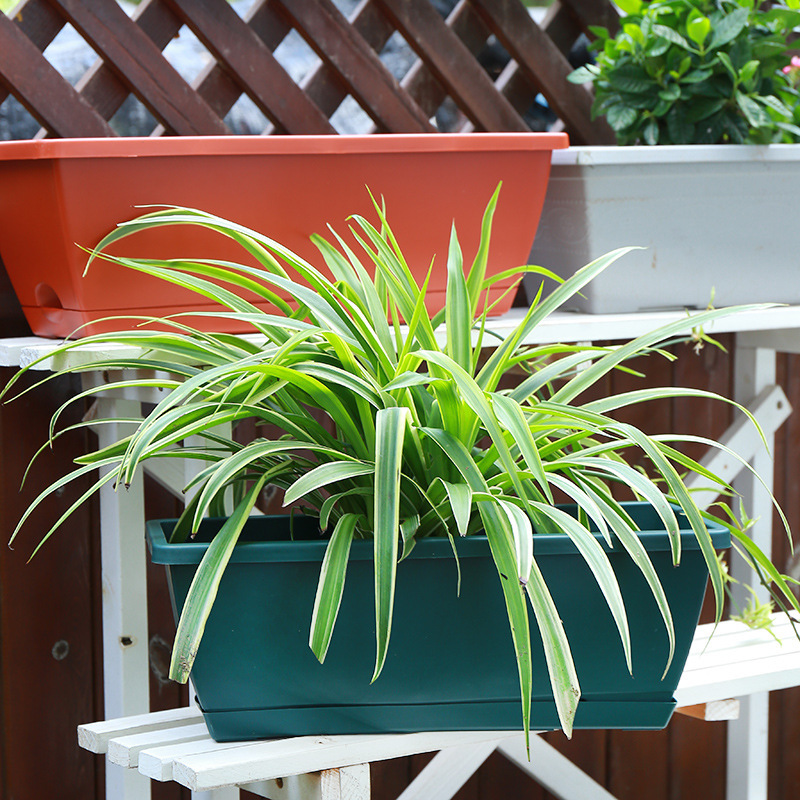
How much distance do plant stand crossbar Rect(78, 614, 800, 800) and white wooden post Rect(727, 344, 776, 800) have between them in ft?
0.88

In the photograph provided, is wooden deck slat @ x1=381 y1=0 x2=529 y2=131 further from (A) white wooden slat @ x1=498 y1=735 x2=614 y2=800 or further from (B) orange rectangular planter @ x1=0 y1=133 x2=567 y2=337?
(A) white wooden slat @ x1=498 y1=735 x2=614 y2=800

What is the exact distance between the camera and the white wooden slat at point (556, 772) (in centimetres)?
135

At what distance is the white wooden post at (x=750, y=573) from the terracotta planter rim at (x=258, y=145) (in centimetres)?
53

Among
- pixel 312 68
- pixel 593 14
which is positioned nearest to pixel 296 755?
pixel 312 68

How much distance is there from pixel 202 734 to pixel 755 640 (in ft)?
1.89

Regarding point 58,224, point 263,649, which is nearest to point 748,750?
point 263,649

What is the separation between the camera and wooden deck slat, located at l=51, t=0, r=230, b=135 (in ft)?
3.86

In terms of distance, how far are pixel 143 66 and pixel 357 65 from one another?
0.28 m

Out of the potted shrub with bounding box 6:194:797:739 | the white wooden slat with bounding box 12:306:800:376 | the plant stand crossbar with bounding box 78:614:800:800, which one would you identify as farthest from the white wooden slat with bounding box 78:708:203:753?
the white wooden slat with bounding box 12:306:800:376

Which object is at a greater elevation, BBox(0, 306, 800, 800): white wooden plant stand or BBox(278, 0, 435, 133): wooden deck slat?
BBox(278, 0, 435, 133): wooden deck slat

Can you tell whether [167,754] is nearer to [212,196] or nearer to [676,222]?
[212,196]

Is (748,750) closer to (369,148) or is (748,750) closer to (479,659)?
(479,659)

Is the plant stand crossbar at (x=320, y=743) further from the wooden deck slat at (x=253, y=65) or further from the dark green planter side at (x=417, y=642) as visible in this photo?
the wooden deck slat at (x=253, y=65)

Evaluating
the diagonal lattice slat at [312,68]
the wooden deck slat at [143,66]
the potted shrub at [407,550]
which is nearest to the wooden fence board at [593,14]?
the diagonal lattice slat at [312,68]
